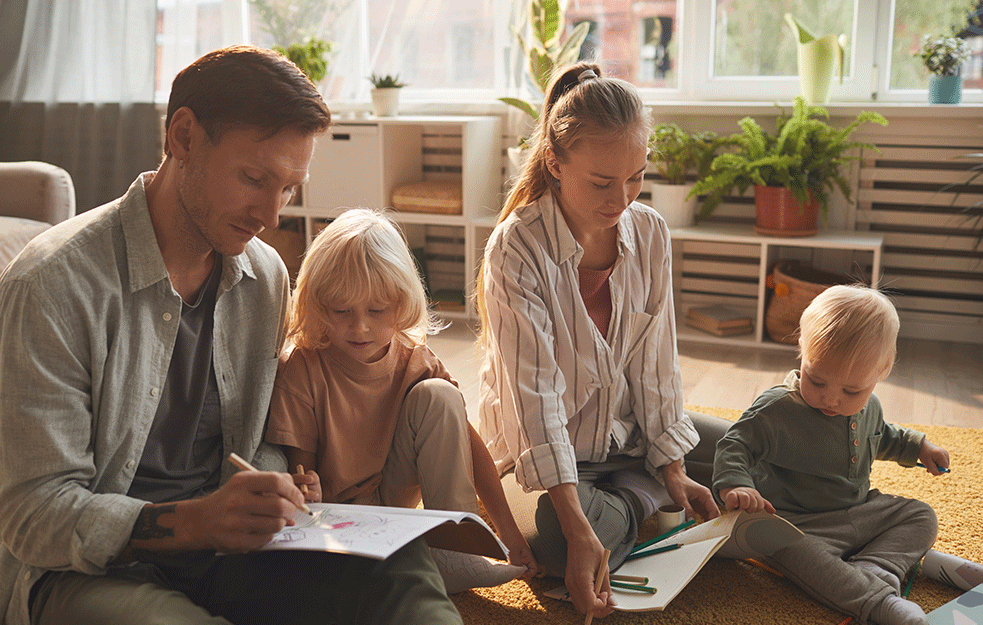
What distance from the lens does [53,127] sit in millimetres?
3748

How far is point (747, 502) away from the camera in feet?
4.38

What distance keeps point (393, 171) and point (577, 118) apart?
2.20 metres

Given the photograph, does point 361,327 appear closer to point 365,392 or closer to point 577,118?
point 365,392

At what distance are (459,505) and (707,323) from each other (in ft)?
6.83

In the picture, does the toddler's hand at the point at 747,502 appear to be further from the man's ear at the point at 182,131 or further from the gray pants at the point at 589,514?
the man's ear at the point at 182,131

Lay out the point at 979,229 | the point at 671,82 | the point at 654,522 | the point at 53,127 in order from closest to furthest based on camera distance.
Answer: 1. the point at 654,522
2. the point at 979,229
3. the point at 671,82
4. the point at 53,127

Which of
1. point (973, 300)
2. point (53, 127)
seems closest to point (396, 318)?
A: point (973, 300)

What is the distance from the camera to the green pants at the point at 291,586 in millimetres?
981

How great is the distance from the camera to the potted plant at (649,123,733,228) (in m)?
3.07

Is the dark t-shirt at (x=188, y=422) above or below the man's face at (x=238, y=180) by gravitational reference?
below

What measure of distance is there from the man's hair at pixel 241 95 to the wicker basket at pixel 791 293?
2.18m

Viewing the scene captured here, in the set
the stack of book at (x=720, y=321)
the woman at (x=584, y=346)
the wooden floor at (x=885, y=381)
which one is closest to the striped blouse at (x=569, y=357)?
the woman at (x=584, y=346)

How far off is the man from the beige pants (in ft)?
0.74

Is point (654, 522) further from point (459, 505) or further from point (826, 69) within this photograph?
point (826, 69)
